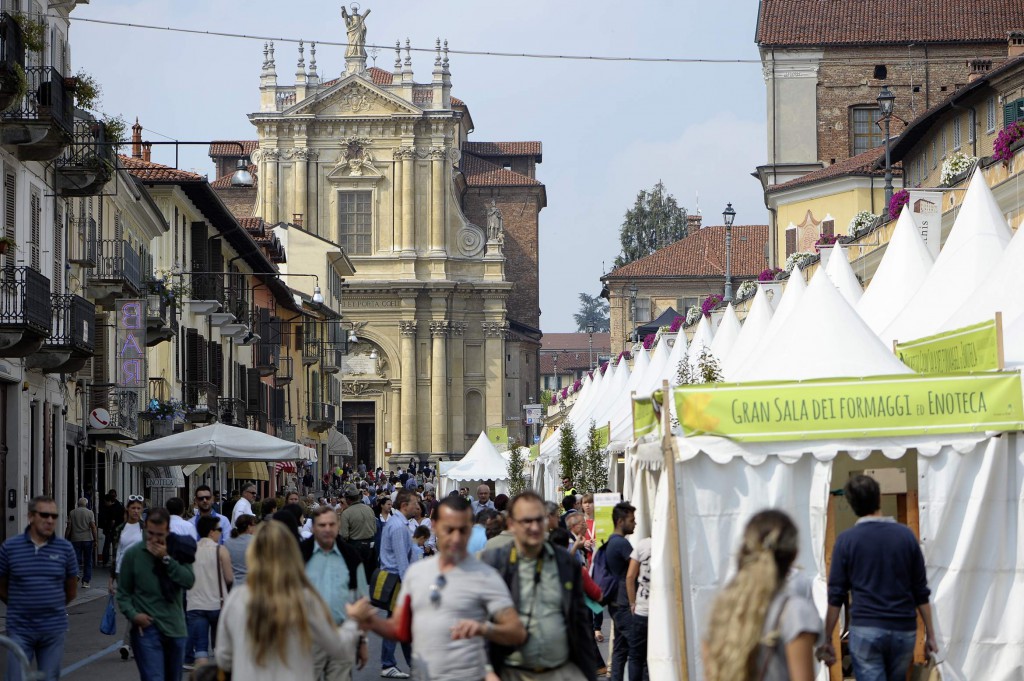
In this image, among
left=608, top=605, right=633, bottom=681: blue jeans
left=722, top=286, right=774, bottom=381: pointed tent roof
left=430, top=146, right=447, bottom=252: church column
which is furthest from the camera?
left=430, top=146, right=447, bottom=252: church column

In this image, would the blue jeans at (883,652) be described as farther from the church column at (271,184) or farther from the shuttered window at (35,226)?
the church column at (271,184)

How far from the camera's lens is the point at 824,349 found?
44.7 feet

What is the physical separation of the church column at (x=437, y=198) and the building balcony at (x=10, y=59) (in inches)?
2473

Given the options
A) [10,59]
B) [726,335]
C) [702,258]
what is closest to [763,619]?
[10,59]

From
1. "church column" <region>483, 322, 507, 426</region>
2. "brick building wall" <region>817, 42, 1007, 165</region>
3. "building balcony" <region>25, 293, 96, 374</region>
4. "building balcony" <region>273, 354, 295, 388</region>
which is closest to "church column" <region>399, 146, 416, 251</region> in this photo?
"church column" <region>483, 322, 507, 426</region>

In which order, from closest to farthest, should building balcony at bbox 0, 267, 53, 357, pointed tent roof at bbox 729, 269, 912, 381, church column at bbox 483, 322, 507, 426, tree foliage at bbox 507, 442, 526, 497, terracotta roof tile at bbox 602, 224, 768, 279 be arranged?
pointed tent roof at bbox 729, 269, 912, 381
building balcony at bbox 0, 267, 53, 357
tree foliage at bbox 507, 442, 526, 497
church column at bbox 483, 322, 507, 426
terracotta roof tile at bbox 602, 224, 768, 279

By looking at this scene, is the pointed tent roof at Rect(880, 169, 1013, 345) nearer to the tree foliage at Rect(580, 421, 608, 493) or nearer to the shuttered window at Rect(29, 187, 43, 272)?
the tree foliage at Rect(580, 421, 608, 493)

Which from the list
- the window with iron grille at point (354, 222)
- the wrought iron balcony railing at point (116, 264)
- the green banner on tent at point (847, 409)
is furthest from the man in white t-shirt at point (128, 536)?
the window with iron grille at point (354, 222)

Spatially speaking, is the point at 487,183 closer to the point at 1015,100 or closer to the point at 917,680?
the point at 1015,100

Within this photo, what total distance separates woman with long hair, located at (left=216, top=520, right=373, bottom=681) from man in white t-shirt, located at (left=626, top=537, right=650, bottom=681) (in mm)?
5365

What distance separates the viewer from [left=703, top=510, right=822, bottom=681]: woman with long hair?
6.52 m

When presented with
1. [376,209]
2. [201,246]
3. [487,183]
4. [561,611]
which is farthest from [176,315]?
[487,183]

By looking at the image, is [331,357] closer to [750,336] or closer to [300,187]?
[300,187]

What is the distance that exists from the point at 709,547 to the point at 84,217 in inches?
833
